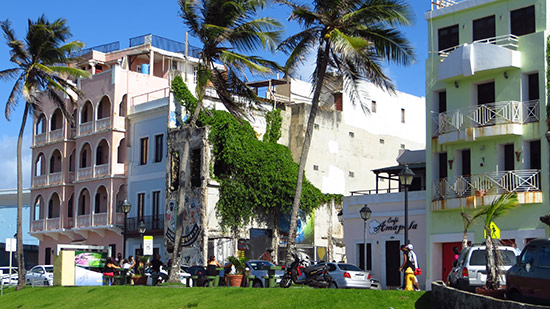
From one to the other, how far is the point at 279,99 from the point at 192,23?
21273 millimetres

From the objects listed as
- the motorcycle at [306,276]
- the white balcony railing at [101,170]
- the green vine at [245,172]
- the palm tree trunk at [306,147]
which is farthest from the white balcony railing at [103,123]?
the motorcycle at [306,276]

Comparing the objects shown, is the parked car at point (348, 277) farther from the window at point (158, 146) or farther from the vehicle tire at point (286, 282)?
the window at point (158, 146)

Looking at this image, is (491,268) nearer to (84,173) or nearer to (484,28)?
(484,28)

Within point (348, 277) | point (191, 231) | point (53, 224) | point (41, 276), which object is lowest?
point (41, 276)

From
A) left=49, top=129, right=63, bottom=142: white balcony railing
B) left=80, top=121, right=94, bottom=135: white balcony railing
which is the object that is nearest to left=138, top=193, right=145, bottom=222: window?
left=80, top=121, right=94, bottom=135: white balcony railing

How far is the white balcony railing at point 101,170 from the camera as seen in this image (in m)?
53.8

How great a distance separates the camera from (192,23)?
111 feet

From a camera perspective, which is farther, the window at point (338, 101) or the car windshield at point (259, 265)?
the window at point (338, 101)

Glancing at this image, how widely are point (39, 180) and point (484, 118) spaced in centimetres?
3589

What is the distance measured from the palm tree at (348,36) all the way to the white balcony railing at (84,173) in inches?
1009

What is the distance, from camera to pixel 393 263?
38906 mm

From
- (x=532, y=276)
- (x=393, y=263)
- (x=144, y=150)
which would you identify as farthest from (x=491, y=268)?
(x=144, y=150)

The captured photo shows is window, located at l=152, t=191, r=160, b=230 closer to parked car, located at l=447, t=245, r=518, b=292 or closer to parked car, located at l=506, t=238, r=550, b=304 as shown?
parked car, located at l=447, t=245, r=518, b=292

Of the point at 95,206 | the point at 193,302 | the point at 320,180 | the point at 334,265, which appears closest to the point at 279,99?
the point at 320,180
